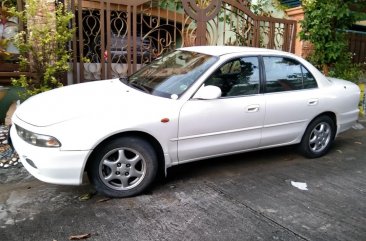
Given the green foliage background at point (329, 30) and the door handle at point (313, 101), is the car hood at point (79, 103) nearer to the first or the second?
the door handle at point (313, 101)

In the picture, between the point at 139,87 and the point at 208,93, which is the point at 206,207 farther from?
the point at 139,87

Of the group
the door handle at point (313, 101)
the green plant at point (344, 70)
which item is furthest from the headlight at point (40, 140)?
the green plant at point (344, 70)

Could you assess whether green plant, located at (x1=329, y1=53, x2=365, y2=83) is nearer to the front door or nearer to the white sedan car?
the white sedan car

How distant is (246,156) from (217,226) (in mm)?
2114

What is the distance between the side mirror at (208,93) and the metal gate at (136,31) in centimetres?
286

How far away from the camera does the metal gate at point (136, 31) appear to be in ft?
21.8

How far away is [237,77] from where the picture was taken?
457 centimetres

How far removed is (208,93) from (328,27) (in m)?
4.74

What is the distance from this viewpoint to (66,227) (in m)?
3.38

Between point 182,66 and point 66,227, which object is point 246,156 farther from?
point 66,227

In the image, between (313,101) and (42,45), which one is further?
(42,45)

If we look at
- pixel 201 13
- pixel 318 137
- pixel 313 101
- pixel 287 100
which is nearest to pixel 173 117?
pixel 287 100

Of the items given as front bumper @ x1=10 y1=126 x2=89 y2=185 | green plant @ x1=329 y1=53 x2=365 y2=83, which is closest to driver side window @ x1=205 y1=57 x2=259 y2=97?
front bumper @ x1=10 y1=126 x2=89 y2=185

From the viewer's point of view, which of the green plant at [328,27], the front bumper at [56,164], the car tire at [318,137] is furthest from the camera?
the green plant at [328,27]
